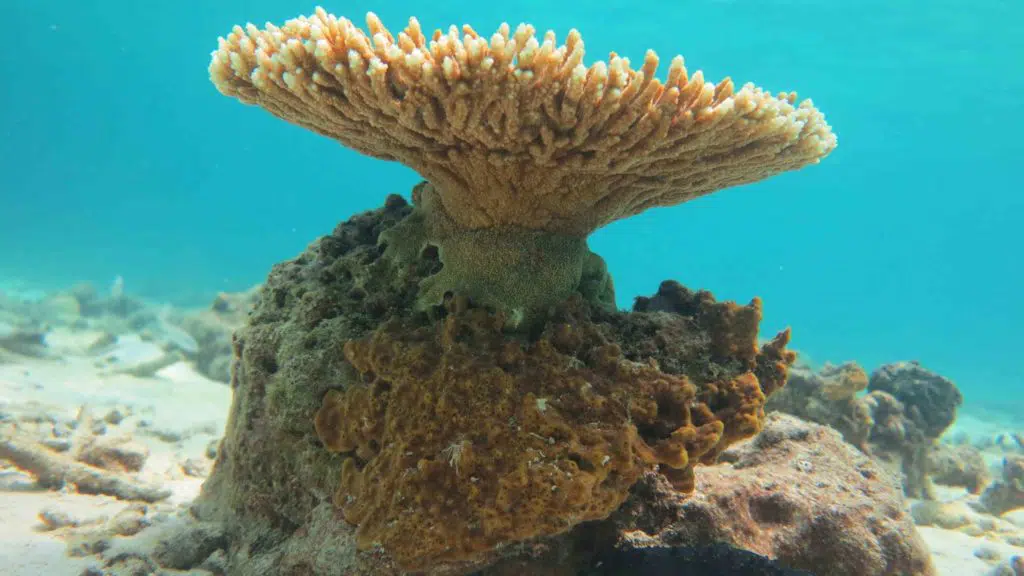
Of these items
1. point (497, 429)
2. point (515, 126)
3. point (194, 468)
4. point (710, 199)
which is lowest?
point (194, 468)

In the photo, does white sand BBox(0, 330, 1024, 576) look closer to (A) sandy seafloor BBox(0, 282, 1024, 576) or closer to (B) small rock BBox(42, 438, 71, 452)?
(A) sandy seafloor BBox(0, 282, 1024, 576)

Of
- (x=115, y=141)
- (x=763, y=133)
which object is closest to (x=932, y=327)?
(x=763, y=133)

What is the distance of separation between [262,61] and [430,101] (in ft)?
2.55

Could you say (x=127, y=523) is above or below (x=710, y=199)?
below

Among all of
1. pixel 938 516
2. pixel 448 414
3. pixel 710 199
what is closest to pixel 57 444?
pixel 448 414

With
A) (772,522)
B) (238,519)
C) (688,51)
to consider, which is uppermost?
(688,51)

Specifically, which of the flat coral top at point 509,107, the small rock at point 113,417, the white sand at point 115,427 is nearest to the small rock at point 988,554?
the white sand at point 115,427

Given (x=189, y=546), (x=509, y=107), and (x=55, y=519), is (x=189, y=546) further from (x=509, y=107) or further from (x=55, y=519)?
(x=509, y=107)

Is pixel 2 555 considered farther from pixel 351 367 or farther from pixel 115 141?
pixel 115 141

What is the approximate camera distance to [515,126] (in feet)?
7.39

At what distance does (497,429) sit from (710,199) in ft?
371

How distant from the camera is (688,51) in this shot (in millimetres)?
45719

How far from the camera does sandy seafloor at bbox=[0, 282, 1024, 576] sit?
10.9ft

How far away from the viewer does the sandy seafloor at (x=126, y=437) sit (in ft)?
10.9
